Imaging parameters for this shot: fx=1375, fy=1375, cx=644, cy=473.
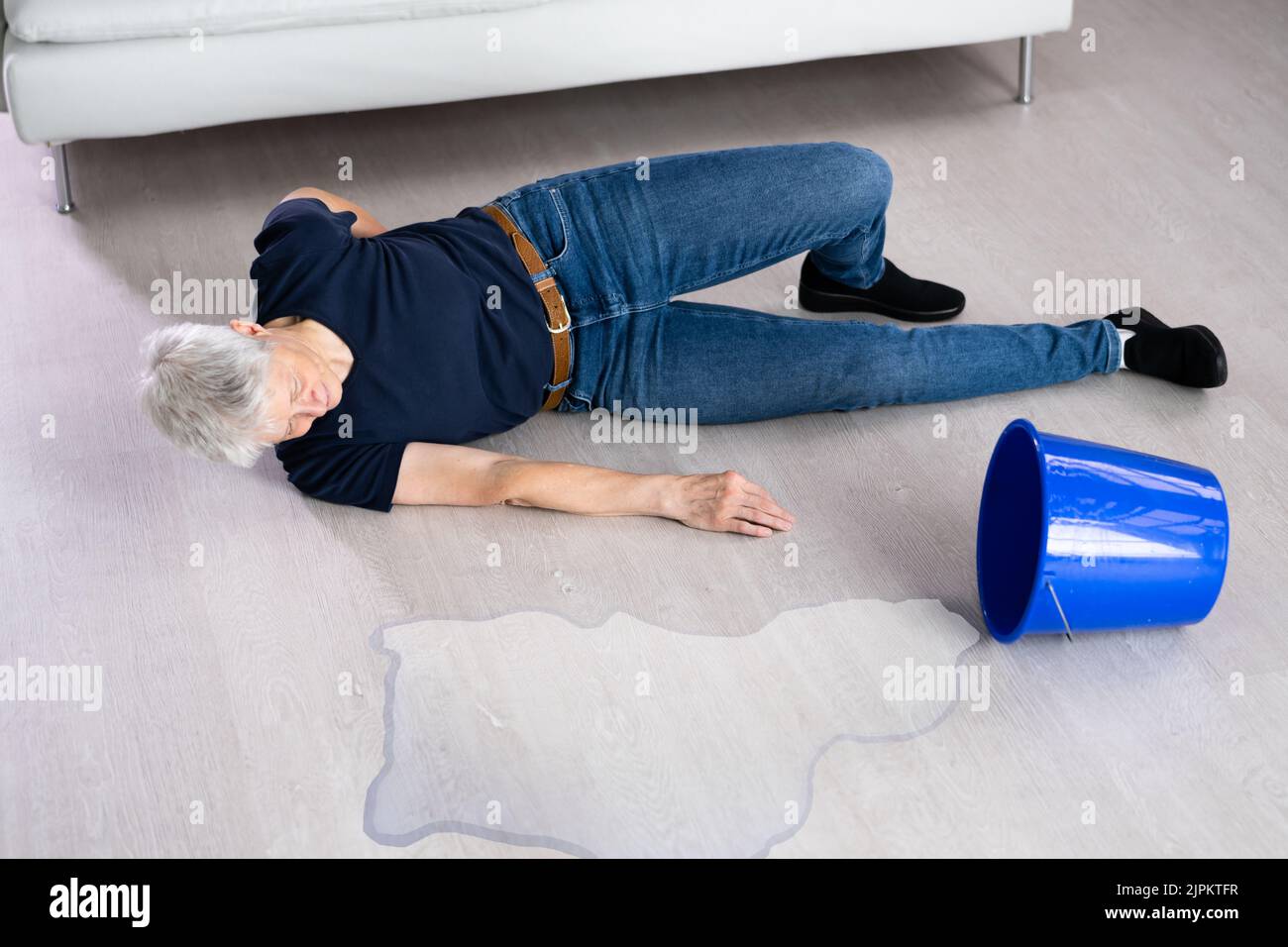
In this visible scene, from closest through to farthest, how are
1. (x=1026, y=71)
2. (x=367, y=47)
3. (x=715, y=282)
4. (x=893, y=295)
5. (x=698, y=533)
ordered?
(x=698, y=533) < (x=715, y=282) < (x=893, y=295) < (x=367, y=47) < (x=1026, y=71)

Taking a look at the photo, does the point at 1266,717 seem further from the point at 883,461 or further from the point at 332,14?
the point at 332,14

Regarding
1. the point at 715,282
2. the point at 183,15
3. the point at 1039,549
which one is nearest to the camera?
Result: the point at 1039,549

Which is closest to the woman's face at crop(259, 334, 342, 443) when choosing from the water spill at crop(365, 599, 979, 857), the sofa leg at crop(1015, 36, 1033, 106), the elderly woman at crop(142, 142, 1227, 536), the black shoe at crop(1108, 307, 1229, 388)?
the elderly woman at crop(142, 142, 1227, 536)

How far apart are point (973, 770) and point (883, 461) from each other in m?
0.59

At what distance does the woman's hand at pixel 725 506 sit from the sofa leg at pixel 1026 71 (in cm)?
142

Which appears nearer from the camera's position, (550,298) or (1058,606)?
(1058,606)

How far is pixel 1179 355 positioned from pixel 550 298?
1.02m

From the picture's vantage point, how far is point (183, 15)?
8.10 ft

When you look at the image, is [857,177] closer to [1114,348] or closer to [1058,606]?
[1114,348]

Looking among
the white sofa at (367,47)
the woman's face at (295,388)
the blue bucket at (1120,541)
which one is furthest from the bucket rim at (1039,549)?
the white sofa at (367,47)

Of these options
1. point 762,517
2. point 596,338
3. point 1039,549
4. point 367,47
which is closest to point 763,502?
point 762,517

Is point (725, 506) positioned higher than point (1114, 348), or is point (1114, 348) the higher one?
point (1114, 348)
